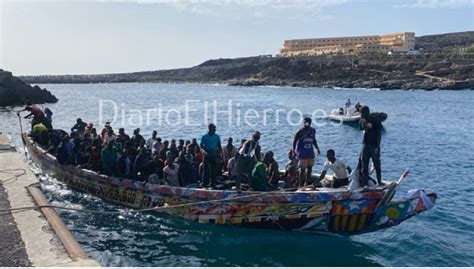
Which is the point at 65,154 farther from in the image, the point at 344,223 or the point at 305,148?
the point at 344,223

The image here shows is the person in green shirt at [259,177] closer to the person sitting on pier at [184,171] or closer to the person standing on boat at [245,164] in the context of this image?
the person standing on boat at [245,164]

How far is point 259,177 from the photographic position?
13.7m

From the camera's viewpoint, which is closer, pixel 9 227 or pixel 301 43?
pixel 9 227

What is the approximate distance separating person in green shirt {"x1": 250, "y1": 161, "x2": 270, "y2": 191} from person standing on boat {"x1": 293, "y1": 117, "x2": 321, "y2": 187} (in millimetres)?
1084

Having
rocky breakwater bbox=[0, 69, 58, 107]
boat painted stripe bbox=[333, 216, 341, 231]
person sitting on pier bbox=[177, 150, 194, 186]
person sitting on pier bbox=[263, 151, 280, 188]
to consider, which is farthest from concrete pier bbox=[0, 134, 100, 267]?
rocky breakwater bbox=[0, 69, 58, 107]

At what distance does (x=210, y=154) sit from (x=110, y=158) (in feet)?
12.6

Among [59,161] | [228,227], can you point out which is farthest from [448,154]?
[59,161]

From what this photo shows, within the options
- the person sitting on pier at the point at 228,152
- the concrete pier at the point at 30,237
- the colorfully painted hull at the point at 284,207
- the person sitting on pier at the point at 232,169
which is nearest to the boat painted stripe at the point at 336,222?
the colorfully painted hull at the point at 284,207

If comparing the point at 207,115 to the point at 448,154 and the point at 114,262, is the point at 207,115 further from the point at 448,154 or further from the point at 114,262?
the point at 114,262

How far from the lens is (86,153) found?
722 inches

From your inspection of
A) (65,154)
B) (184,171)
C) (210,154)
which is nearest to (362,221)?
(210,154)

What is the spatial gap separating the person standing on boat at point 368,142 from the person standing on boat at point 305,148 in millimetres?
1690

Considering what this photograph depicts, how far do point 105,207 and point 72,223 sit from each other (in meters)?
1.59

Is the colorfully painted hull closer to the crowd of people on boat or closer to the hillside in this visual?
the crowd of people on boat
